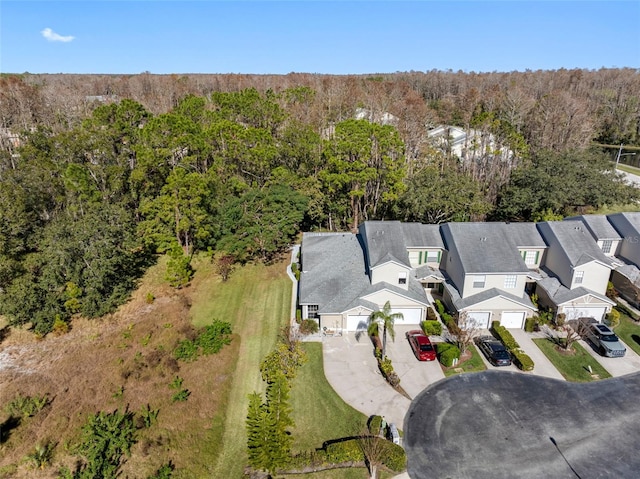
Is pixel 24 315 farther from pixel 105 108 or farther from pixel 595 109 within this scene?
pixel 595 109

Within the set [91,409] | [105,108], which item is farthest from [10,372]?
[105,108]

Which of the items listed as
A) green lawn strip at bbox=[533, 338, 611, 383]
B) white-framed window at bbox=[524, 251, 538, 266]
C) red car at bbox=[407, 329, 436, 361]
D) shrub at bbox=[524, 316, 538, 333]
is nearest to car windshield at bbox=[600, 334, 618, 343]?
green lawn strip at bbox=[533, 338, 611, 383]

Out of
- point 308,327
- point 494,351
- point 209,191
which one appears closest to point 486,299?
point 494,351

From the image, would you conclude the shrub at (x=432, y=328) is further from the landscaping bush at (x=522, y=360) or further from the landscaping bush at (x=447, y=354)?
the landscaping bush at (x=522, y=360)

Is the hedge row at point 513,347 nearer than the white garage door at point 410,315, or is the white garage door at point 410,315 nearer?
the hedge row at point 513,347

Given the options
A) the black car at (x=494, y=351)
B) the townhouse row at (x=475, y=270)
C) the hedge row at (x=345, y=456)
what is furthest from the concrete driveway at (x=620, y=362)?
the hedge row at (x=345, y=456)

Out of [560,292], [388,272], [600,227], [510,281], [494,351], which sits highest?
[600,227]

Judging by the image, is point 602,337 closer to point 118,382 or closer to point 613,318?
point 613,318
